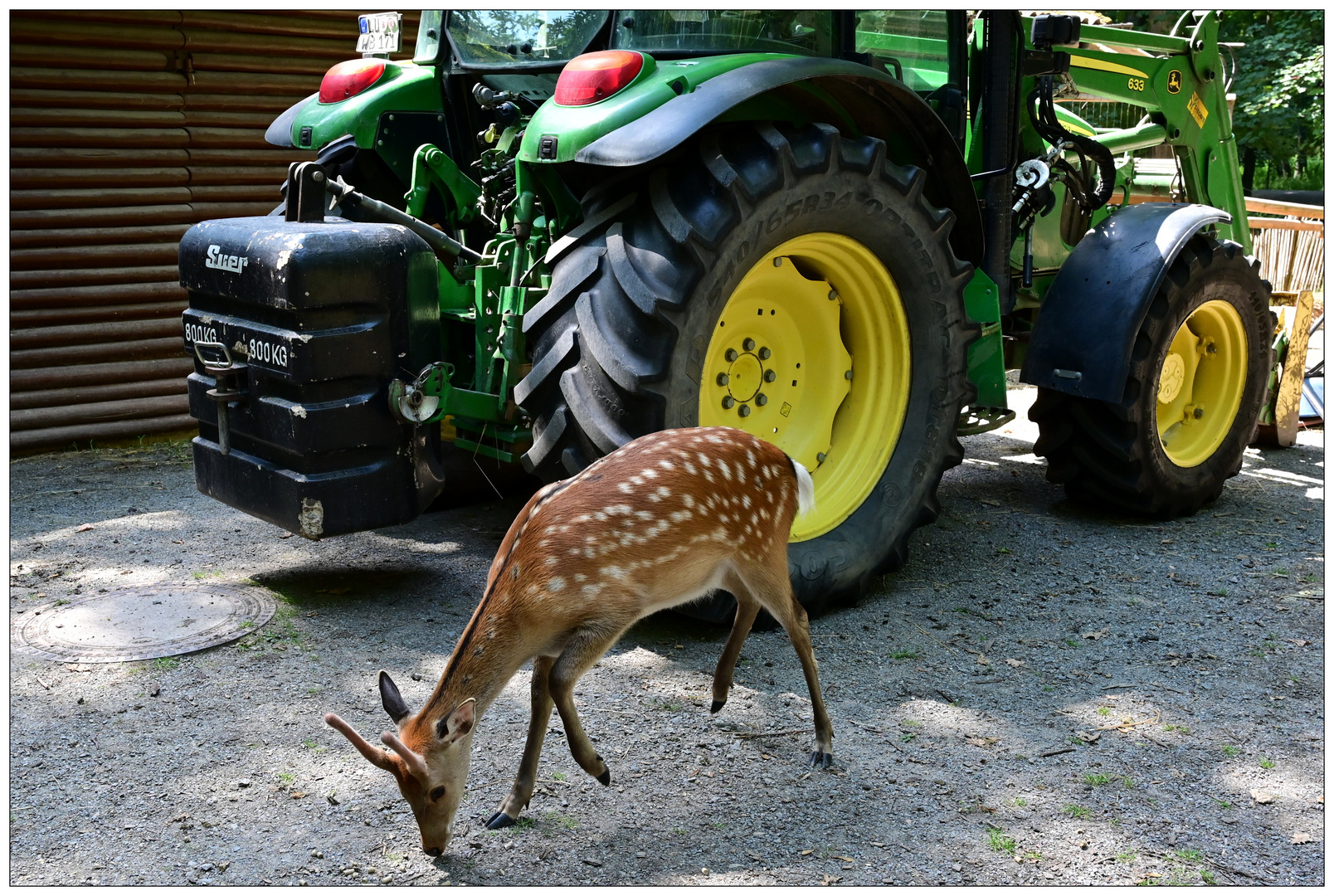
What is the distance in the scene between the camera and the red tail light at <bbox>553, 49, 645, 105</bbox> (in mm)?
3738

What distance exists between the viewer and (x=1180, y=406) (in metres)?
5.53

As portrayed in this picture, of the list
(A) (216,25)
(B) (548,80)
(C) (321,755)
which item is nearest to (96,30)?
(A) (216,25)

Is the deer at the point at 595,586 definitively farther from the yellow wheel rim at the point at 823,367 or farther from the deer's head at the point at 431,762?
the yellow wheel rim at the point at 823,367

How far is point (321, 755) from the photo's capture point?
3.13m

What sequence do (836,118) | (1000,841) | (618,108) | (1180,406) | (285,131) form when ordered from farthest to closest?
(1180,406) < (285,131) < (836,118) < (618,108) < (1000,841)

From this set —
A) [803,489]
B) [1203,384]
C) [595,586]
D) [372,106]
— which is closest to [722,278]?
[803,489]

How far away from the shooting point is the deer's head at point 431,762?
255cm

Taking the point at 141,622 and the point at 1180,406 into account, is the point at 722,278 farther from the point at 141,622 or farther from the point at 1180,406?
the point at 1180,406

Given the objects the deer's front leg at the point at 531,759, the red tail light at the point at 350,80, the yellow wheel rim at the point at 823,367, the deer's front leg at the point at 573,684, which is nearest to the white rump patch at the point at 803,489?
the yellow wheel rim at the point at 823,367

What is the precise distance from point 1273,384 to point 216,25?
6.39 meters

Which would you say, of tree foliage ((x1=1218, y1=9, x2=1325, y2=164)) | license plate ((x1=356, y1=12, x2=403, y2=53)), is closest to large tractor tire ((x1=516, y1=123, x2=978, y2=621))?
license plate ((x1=356, y1=12, x2=403, y2=53))

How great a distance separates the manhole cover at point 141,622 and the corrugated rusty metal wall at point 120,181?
283cm

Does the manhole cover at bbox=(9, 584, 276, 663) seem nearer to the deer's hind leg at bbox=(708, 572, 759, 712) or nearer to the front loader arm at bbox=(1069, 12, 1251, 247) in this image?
the deer's hind leg at bbox=(708, 572, 759, 712)

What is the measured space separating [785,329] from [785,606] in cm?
134
